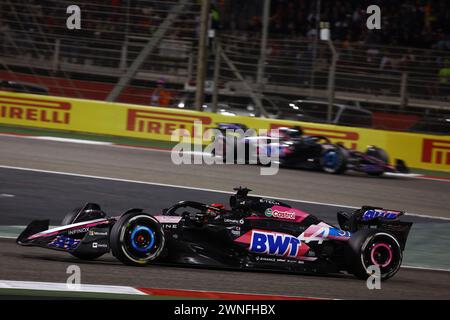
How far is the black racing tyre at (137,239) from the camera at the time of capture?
7562 mm

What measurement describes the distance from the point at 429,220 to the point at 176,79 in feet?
31.0

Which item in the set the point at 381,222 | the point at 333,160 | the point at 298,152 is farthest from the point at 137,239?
the point at 333,160

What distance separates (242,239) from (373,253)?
125 centimetres

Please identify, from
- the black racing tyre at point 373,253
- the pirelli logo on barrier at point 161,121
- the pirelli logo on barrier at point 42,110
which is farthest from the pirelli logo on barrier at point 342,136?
the black racing tyre at point 373,253

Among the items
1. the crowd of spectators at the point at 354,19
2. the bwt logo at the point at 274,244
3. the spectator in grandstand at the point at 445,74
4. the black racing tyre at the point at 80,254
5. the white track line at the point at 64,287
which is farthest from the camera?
the crowd of spectators at the point at 354,19

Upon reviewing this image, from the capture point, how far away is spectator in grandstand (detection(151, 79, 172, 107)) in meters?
20.5

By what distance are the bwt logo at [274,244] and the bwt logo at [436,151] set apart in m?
10.6

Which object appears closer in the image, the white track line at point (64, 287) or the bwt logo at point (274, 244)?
the white track line at point (64, 287)

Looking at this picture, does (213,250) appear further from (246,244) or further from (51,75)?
(51,75)

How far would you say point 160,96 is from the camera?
67.6 feet

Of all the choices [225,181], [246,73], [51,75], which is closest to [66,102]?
[51,75]

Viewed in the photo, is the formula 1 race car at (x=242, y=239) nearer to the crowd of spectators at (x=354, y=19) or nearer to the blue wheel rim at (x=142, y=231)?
the blue wheel rim at (x=142, y=231)

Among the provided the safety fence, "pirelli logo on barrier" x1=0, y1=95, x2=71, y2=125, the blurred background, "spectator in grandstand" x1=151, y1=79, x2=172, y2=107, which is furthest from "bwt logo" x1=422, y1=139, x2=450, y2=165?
"pirelli logo on barrier" x1=0, y1=95, x2=71, y2=125

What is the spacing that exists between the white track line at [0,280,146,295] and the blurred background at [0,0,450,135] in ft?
42.4
